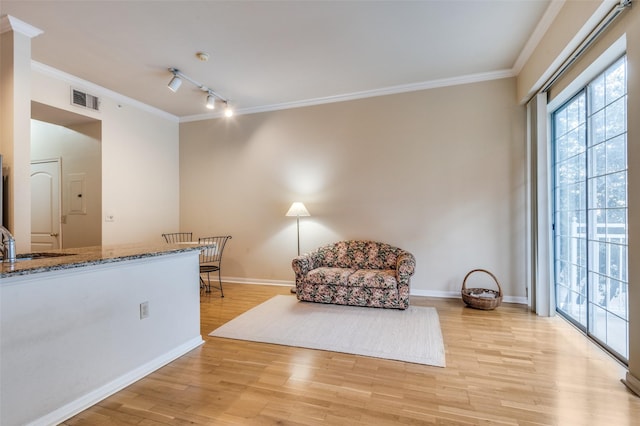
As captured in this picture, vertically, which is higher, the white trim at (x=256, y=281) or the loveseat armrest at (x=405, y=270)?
the loveseat armrest at (x=405, y=270)

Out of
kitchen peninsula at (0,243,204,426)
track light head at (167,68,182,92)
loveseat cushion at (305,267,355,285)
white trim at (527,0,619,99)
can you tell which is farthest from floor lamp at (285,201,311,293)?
white trim at (527,0,619,99)

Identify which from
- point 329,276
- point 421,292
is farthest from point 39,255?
point 421,292

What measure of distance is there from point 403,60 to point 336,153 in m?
1.63

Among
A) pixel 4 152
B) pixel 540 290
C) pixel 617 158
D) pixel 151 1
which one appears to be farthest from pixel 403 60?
Answer: pixel 4 152

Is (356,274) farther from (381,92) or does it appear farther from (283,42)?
(283,42)

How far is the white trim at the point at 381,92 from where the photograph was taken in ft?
13.5

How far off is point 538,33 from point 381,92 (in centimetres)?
197

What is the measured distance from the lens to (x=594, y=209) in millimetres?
2730

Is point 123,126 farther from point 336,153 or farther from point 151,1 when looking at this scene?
point 336,153

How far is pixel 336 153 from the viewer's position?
15.9ft

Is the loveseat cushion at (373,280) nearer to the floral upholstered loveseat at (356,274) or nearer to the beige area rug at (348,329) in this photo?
the floral upholstered loveseat at (356,274)

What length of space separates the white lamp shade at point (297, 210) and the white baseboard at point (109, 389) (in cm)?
234

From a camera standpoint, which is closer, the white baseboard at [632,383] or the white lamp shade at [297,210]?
the white baseboard at [632,383]

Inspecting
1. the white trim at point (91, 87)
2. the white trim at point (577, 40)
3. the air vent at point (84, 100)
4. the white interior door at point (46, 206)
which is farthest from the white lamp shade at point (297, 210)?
the white interior door at point (46, 206)
